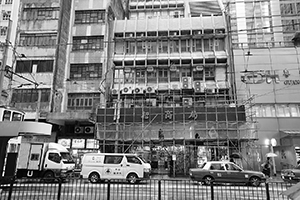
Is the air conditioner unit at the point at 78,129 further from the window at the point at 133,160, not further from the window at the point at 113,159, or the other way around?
the window at the point at 133,160

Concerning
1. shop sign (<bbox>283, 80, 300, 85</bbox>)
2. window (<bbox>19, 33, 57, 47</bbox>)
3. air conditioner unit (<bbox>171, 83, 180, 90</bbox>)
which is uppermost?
window (<bbox>19, 33, 57, 47</bbox>)

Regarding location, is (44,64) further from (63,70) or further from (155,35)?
(155,35)

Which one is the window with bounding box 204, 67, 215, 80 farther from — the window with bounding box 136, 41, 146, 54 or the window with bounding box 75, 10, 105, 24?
the window with bounding box 75, 10, 105, 24

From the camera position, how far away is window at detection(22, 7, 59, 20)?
2953 cm

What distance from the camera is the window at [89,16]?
30.6 meters

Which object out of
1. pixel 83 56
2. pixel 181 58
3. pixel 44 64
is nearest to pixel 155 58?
pixel 181 58

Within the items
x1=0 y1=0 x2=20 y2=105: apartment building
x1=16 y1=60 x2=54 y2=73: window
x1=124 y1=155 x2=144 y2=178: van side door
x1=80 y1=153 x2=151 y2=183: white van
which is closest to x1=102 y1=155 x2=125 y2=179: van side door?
x1=80 y1=153 x2=151 y2=183: white van

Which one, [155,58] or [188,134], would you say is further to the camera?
[155,58]

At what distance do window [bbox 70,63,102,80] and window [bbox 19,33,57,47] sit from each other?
4.04 meters

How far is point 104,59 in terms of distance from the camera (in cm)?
2917

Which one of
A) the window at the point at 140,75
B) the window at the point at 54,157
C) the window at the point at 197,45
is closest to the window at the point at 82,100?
the window at the point at 140,75

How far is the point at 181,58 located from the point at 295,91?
41.3 ft

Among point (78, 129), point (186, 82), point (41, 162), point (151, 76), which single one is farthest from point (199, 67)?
point (41, 162)

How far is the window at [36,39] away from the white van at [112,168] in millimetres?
19146
